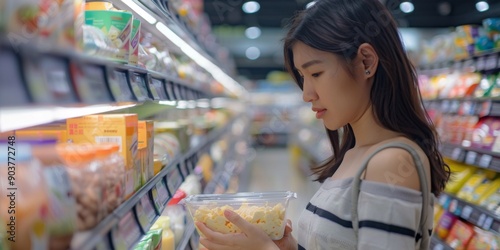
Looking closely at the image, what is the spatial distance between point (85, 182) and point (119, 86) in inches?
13.2

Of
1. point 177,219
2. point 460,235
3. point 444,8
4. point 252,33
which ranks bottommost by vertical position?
point 460,235

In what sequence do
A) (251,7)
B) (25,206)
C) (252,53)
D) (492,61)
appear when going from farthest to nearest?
(252,53) → (251,7) → (492,61) → (25,206)

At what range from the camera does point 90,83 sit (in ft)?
3.42


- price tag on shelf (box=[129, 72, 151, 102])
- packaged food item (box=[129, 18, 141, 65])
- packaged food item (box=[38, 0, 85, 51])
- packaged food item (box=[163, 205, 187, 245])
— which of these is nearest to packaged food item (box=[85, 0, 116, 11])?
packaged food item (box=[129, 18, 141, 65])

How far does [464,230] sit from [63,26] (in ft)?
11.4

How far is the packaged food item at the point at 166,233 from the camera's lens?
2174mm

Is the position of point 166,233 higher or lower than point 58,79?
lower

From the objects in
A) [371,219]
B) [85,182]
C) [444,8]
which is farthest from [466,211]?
[444,8]

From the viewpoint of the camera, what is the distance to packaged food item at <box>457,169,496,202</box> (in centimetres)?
360

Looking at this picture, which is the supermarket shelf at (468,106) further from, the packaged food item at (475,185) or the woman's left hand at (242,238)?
the woman's left hand at (242,238)

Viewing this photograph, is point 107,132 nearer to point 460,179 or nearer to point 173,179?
point 173,179

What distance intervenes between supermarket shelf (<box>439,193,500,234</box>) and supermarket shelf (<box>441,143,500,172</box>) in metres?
0.28

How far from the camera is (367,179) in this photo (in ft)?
4.48

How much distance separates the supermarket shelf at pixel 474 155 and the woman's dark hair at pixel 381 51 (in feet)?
6.75
